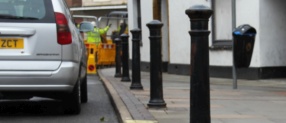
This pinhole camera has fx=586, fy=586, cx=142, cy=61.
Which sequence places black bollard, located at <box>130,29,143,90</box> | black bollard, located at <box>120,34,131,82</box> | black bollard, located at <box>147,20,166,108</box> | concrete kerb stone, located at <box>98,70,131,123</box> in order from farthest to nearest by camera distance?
black bollard, located at <box>120,34,131,82</box> → black bollard, located at <box>130,29,143,90</box> → black bollard, located at <box>147,20,166,108</box> → concrete kerb stone, located at <box>98,70,131,123</box>

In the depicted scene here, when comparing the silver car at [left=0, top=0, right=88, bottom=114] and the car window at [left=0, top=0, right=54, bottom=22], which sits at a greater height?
the car window at [left=0, top=0, right=54, bottom=22]

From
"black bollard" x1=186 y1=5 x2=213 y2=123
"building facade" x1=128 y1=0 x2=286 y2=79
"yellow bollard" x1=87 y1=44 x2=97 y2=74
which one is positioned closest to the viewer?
"black bollard" x1=186 y1=5 x2=213 y2=123

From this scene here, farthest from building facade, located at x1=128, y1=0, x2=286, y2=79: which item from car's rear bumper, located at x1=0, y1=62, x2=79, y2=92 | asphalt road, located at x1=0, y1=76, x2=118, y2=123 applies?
car's rear bumper, located at x1=0, y1=62, x2=79, y2=92

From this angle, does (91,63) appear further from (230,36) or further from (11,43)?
(11,43)

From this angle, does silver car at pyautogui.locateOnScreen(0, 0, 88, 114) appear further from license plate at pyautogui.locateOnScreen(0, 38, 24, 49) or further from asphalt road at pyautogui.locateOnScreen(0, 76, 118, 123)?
asphalt road at pyautogui.locateOnScreen(0, 76, 118, 123)

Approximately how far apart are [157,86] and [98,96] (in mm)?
3038

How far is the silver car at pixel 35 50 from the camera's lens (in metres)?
6.99

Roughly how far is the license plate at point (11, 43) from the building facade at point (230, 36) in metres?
5.81

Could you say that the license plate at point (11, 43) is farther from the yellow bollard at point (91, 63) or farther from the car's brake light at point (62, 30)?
the yellow bollard at point (91, 63)

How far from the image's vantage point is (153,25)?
26.2ft

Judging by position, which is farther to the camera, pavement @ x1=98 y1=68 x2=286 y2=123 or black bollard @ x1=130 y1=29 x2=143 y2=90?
black bollard @ x1=130 y1=29 x2=143 y2=90

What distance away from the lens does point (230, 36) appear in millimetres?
14320

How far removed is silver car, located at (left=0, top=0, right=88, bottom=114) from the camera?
→ 6.99 meters

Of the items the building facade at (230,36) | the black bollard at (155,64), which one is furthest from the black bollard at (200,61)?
the building facade at (230,36)
